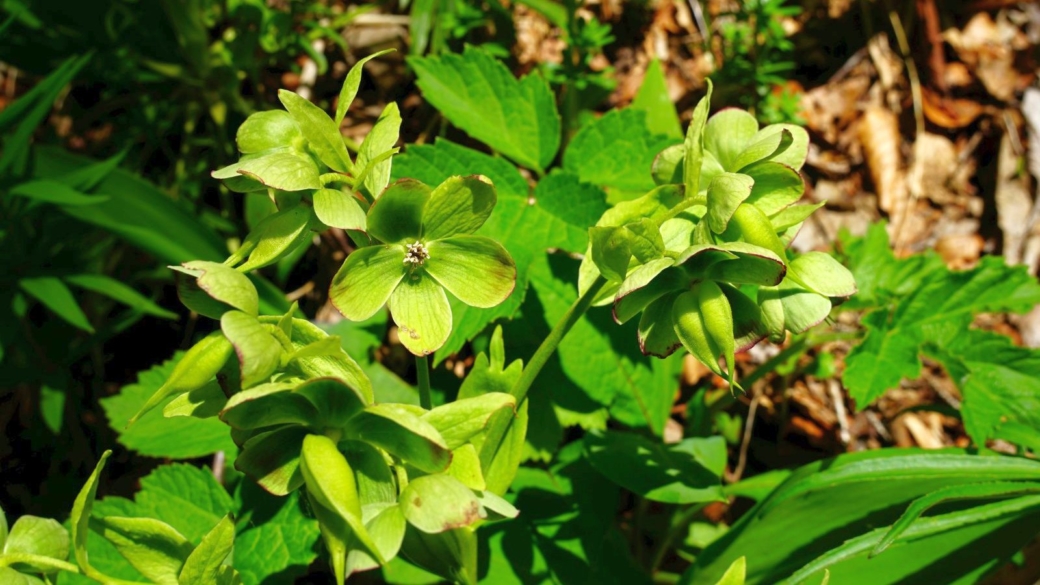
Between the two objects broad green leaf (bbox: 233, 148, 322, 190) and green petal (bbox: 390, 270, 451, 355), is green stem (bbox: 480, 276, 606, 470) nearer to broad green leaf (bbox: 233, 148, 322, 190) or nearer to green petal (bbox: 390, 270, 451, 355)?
green petal (bbox: 390, 270, 451, 355)

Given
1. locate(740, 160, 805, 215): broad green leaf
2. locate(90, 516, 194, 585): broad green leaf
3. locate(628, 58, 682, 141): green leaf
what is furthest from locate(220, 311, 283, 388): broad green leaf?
locate(628, 58, 682, 141): green leaf

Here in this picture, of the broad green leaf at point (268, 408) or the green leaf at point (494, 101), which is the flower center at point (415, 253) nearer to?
the broad green leaf at point (268, 408)

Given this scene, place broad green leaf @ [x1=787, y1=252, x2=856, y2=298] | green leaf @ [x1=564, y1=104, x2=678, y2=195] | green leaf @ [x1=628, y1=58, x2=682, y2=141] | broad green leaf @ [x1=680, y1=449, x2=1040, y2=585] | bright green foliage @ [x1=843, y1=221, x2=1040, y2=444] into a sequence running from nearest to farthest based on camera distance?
broad green leaf @ [x1=787, y1=252, x2=856, y2=298] → broad green leaf @ [x1=680, y1=449, x2=1040, y2=585] → bright green foliage @ [x1=843, y1=221, x2=1040, y2=444] → green leaf @ [x1=564, y1=104, x2=678, y2=195] → green leaf @ [x1=628, y1=58, x2=682, y2=141]

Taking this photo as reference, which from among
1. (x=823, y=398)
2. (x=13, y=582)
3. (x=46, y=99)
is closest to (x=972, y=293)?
(x=823, y=398)

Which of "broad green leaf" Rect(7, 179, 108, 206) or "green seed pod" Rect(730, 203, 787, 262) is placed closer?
"green seed pod" Rect(730, 203, 787, 262)

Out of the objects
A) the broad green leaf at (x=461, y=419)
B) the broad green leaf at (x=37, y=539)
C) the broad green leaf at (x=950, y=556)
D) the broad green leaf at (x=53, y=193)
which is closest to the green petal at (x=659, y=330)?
the broad green leaf at (x=461, y=419)

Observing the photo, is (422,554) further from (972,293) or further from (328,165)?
(972,293)

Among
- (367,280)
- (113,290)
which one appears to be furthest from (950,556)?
(113,290)
